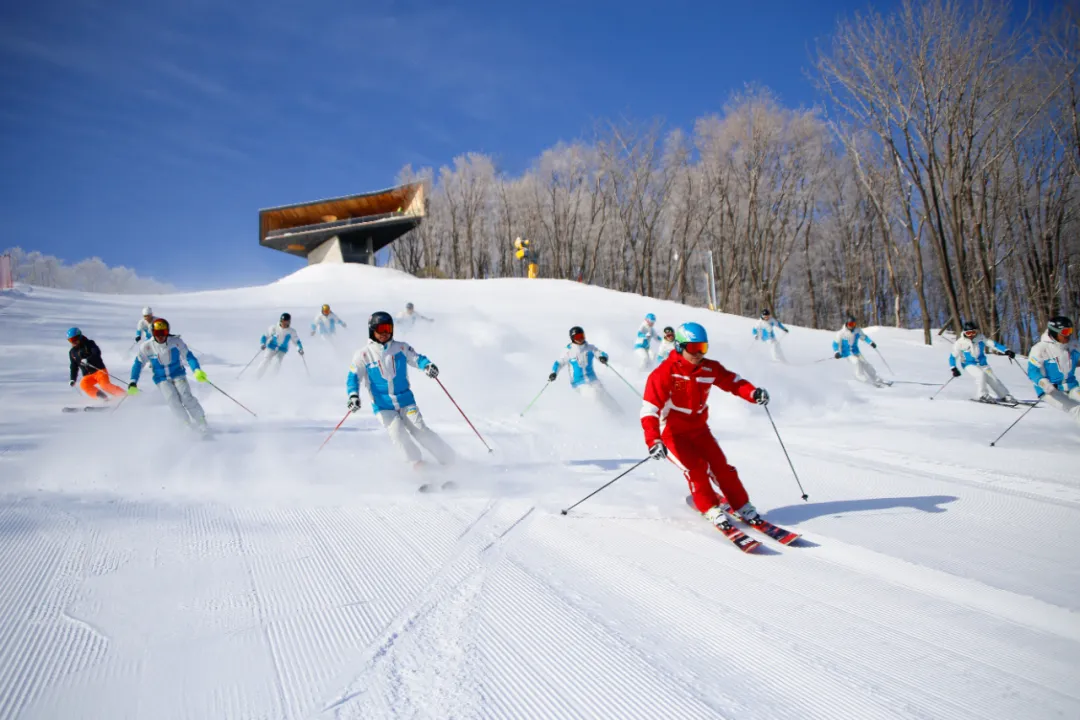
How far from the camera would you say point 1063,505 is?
4.27 meters

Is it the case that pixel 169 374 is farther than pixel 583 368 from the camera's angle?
No

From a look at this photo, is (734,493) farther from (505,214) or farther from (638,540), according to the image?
(505,214)

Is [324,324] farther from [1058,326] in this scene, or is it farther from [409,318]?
[1058,326]

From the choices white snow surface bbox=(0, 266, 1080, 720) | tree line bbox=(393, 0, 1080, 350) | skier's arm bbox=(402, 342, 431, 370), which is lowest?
white snow surface bbox=(0, 266, 1080, 720)

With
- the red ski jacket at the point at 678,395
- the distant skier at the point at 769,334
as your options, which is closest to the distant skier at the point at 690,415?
the red ski jacket at the point at 678,395

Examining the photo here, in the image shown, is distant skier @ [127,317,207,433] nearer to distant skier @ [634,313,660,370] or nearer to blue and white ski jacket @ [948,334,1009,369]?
distant skier @ [634,313,660,370]

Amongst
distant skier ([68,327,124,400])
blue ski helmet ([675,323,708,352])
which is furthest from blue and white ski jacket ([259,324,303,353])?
blue ski helmet ([675,323,708,352])

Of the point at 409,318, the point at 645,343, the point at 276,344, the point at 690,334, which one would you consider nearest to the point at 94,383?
the point at 276,344

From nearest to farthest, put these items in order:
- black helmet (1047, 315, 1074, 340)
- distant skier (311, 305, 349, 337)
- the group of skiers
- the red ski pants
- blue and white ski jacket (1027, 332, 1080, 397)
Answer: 1. the red ski pants
2. the group of skiers
3. blue and white ski jacket (1027, 332, 1080, 397)
4. black helmet (1047, 315, 1074, 340)
5. distant skier (311, 305, 349, 337)

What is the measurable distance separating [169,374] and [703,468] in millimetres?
7989

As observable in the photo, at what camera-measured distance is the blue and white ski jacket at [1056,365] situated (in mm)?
7660

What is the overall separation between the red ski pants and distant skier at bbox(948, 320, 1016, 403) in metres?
9.14

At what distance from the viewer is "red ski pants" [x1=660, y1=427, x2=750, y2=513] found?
4.17 metres

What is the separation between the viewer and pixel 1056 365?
25.6 feet
